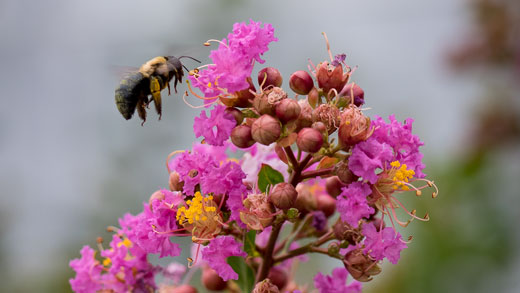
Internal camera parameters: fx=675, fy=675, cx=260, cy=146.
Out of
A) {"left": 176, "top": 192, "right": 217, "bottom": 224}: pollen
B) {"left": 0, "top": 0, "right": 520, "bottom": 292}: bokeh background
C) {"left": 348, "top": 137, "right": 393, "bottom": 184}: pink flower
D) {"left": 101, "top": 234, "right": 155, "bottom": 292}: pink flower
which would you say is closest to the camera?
{"left": 348, "top": 137, "right": 393, "bottom": 184}: pink flower

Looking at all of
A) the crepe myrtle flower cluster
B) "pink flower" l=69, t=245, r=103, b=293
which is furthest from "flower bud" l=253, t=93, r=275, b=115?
"pink flower" l=69, t=245, r=103, b=293

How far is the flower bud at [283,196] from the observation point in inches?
72.7

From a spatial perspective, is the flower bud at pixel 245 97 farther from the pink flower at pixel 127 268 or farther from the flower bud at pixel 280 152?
the pink flower at pixel 127 268

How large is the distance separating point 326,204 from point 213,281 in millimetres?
454

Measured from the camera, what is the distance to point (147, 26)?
656 centimetres

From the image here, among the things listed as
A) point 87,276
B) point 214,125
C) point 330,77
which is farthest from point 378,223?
point 87,276

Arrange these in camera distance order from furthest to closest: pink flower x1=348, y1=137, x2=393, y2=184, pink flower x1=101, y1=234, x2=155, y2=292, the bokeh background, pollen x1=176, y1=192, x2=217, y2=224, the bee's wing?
the bokeh background, the bee's wing, pink flower x1=101, y1=234, x2=155, y2=292, pollen x1=176, y1=192, x2=217, y2=224, pink flower x1=348, y1=137, x2=393, y2=184

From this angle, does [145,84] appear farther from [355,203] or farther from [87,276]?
[355,203]

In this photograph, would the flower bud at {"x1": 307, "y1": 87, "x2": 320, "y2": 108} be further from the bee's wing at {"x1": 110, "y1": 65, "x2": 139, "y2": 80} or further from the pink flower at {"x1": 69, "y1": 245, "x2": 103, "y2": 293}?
the pink flower at {"x1": 69, "y1": 245, "x2": 103, "y2": 293}

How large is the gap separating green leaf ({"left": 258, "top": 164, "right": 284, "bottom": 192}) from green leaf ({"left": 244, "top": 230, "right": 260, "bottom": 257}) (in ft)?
0.48

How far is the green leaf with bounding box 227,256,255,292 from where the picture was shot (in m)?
1.94

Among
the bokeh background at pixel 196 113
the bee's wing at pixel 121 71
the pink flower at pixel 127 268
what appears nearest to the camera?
the pink flower at pixel 127 268

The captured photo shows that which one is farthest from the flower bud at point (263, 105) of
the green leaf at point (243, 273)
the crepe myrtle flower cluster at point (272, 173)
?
the green leaf at point (243, 273)

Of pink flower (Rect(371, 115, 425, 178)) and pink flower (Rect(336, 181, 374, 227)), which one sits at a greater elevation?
pink flower (Rect(371, 115, 425, 178))
